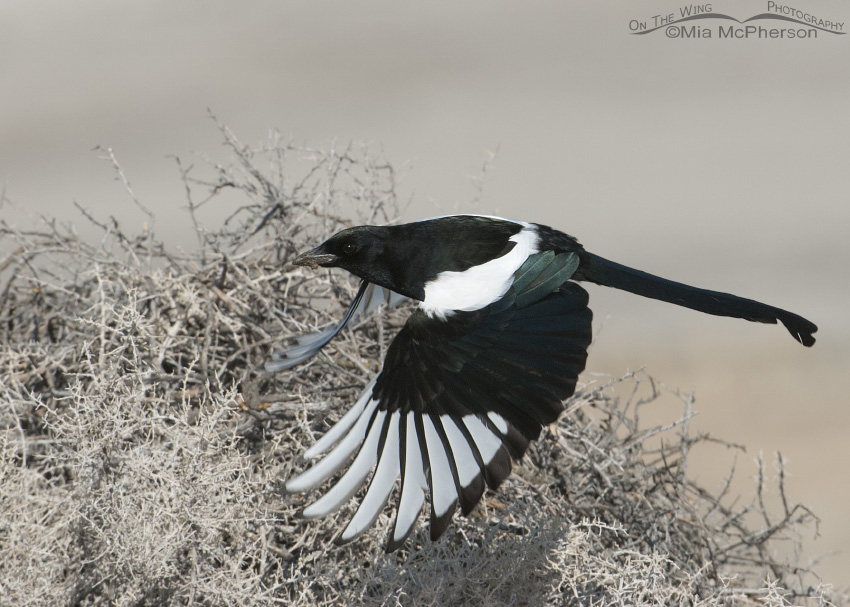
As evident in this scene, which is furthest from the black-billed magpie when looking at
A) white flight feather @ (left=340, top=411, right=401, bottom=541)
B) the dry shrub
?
the dry shrub

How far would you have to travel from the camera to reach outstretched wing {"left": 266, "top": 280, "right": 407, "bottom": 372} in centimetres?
252

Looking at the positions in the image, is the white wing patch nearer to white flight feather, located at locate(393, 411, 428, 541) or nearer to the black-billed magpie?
the black-billed magpie

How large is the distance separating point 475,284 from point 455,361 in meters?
0.25

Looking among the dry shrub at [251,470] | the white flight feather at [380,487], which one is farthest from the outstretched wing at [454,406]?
the dry shrub at [251,470]

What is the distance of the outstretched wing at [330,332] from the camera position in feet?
8.25

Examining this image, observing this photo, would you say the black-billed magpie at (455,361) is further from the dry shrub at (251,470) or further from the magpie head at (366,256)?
the dry shrub at (251,470)

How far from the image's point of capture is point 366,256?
2.57 m

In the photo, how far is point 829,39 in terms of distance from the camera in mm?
11688

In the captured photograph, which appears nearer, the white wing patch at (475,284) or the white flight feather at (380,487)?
the white flight feather at (380,487)

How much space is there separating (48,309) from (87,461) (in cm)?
113

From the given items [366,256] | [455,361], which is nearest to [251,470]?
[455,361]

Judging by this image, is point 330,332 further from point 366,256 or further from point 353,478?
point 353,478

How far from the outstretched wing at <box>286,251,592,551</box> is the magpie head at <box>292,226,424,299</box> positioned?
0.29 metres

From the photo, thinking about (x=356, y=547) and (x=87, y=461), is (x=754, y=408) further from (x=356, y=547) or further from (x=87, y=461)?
(x=87, y=461)
